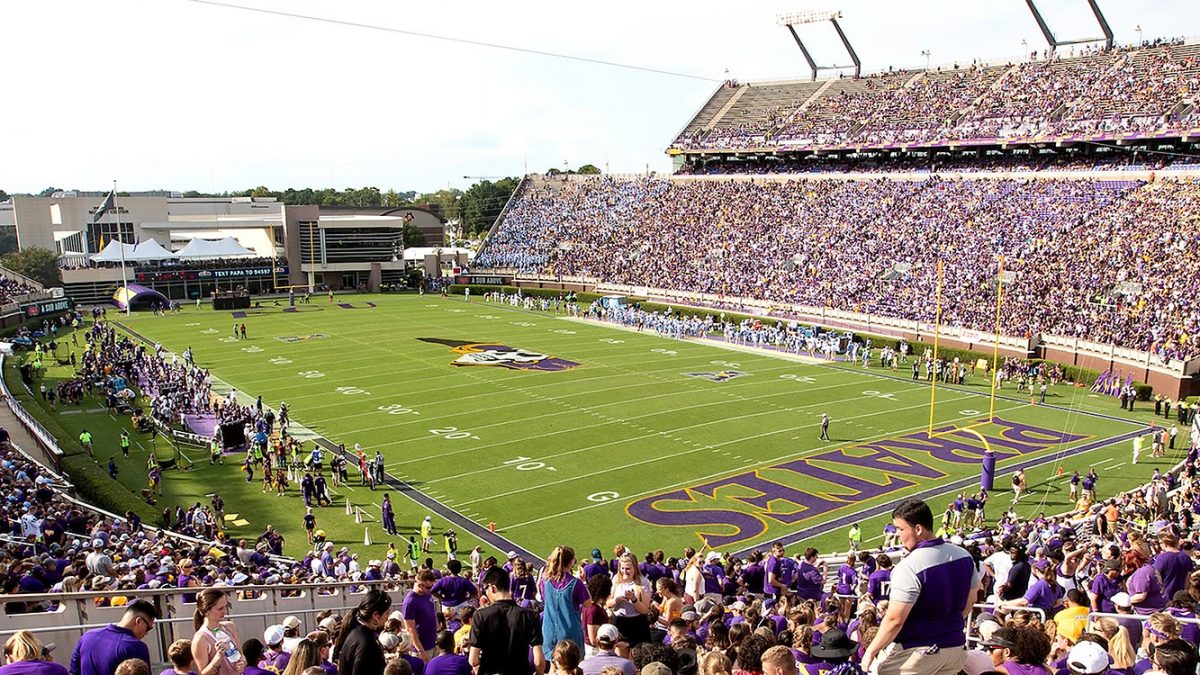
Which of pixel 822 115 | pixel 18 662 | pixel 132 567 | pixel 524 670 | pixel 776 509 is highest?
pixel 822 115

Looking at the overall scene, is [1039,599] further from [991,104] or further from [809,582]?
[991,104]

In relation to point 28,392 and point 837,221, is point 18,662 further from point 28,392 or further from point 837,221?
point 837,221

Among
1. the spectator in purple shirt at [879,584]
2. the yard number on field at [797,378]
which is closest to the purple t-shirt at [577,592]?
the spectator in purple shirt at [879,584]

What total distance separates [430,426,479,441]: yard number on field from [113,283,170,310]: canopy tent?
4166 centimetres

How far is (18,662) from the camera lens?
16.1 ft

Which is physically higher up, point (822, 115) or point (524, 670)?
point (822, 115)

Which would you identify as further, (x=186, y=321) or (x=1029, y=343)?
(x=186, y=321)

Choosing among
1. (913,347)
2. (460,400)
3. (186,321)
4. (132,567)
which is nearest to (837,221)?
(913,347)

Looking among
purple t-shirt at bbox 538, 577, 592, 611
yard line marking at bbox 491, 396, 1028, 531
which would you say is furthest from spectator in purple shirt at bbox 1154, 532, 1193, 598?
yard line marking at bbox 491, 396, 1028, 531

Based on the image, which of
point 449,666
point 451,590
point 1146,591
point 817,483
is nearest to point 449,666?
point 449,666

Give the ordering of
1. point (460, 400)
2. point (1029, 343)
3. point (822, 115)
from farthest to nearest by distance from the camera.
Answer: point (822, 115)
point (1029, 343)
point (460, 400)

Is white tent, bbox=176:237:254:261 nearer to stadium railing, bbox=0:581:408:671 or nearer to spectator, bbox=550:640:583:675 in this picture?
stadium railing, bbox=0:581:408:671

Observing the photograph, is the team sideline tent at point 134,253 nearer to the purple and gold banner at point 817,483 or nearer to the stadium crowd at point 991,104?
the stadium crowd at point 991,104

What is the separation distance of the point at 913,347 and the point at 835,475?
62.0ft
